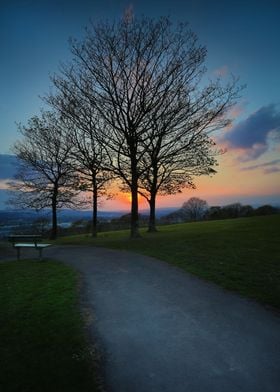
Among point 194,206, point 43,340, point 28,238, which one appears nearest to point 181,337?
point 43,340

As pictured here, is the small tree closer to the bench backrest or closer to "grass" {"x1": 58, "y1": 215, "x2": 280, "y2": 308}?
"grass" {"x1": 58, "y1": 215, "x2": 280, "y2": 308}

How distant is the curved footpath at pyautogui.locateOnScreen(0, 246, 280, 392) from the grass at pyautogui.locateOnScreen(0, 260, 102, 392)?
15.1 inches

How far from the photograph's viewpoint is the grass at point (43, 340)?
4.44m

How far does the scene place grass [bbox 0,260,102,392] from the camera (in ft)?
14.6

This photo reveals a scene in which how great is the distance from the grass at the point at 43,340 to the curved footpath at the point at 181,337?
15.1 inches

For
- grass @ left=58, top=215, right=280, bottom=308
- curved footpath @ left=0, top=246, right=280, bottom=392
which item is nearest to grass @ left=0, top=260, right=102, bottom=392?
curved footpath @ left=0, top=246, right=280, bottom=392

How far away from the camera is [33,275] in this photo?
11.0m

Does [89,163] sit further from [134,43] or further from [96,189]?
[134,43]

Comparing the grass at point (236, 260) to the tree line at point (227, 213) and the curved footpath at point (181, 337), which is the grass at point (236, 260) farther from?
the tree line at point (227, 213)

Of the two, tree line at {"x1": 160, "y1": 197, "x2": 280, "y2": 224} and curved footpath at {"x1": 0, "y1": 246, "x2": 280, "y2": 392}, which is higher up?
tree line at {"x1": 160, "y1": 197, "x2": 280, "y2": 224}

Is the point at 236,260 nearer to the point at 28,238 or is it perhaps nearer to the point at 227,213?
the point at 28,238

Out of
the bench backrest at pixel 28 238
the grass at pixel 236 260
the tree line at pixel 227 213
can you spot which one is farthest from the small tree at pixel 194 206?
the bench backrest at pixel 28 238

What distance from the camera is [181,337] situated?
19.1 feet

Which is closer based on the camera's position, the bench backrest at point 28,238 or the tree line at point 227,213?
the bench backrest at point 28,238
